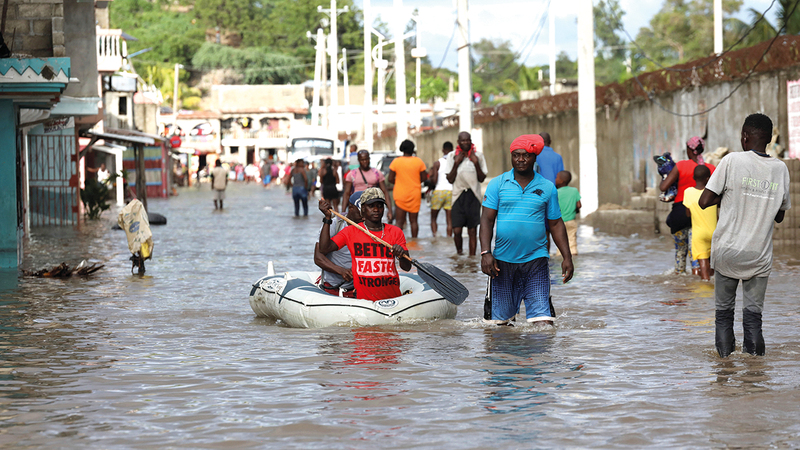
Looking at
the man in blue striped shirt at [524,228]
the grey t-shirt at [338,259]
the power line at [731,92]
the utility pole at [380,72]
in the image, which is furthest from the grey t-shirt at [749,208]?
the utility pole at [380,72]

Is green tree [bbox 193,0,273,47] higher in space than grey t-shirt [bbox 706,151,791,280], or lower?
higher

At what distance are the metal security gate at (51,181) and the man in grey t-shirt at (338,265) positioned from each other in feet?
61.1

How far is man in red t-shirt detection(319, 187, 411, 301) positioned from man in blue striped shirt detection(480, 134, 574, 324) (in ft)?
3.72

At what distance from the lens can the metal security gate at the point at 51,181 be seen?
27469mm

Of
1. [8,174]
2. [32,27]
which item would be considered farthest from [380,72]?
[8,174]

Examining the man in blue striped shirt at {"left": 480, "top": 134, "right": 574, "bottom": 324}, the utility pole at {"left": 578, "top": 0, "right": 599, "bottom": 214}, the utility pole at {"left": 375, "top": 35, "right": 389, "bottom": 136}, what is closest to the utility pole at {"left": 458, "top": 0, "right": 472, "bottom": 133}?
the utility pole at {"left": 578, "top": 0, "right": 599, "bottom": 214}

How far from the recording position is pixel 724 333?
7.79m

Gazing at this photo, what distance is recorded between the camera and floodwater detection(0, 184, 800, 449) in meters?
5.98

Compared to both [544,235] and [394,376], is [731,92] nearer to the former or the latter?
[544,235]

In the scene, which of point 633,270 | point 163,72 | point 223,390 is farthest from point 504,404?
point 163,72

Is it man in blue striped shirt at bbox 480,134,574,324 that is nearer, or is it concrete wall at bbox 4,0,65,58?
man in blue striped shirt at bbox 480,134,574,324

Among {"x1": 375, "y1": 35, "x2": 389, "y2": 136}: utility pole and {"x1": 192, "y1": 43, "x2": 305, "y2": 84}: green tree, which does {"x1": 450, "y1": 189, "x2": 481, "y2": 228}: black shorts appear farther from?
{"x1": 192, "y1": 43, "x2": 305, "y2": 84}: green tree

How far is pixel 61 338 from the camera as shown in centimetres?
948

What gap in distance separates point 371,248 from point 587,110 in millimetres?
15000
